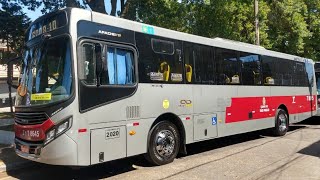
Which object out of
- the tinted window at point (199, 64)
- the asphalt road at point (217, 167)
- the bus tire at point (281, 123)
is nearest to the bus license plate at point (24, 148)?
the asphalt road at point (217, 167)

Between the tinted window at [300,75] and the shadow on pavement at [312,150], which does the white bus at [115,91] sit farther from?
the tinted window at [300,75]

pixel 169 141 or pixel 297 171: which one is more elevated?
pixel 169 141

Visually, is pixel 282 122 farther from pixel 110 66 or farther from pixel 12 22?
pixel 12 22

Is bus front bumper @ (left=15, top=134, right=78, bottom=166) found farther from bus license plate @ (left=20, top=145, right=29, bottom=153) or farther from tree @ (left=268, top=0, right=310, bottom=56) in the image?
tree @ (left=268, top=0, right=310, bottom=56)

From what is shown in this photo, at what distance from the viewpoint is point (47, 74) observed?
7.50m

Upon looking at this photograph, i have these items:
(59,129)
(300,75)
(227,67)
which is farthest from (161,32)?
(300,75)

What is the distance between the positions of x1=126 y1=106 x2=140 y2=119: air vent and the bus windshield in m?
1.48

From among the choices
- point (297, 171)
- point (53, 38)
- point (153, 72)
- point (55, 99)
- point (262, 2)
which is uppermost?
point (262, 2)

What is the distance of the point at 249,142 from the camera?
504 inches

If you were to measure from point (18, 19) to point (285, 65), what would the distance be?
11.2 meters

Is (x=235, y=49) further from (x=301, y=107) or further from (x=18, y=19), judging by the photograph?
(x=18, y=19)

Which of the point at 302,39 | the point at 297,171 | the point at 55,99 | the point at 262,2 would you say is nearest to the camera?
the point at 55,99

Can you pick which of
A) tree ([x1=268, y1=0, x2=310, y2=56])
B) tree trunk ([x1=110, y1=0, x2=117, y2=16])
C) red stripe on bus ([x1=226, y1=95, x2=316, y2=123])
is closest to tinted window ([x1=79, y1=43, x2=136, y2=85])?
red stripe on bus ([x1=226, y1=95, x2=316, y2=123])

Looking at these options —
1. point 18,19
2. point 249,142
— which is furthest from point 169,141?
point 18,19
